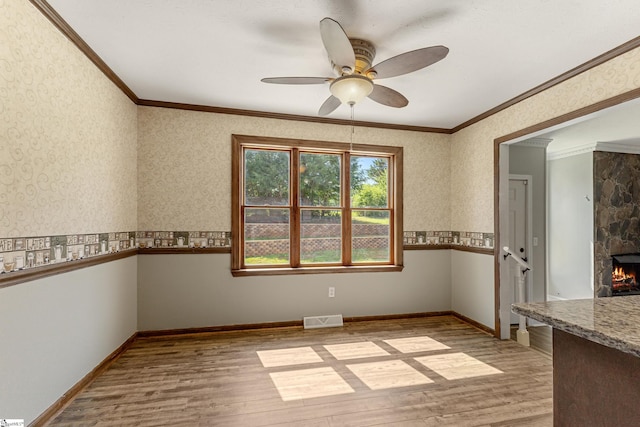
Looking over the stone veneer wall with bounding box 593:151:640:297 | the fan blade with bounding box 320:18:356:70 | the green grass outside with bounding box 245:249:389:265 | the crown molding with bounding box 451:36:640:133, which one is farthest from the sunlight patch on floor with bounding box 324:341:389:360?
the stone veneer wall with bounding box 593:151:640:297

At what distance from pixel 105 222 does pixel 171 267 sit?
1000 millimetres

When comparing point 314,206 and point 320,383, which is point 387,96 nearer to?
point 314,206

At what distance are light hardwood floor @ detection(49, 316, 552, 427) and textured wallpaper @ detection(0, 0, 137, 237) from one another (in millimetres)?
1308

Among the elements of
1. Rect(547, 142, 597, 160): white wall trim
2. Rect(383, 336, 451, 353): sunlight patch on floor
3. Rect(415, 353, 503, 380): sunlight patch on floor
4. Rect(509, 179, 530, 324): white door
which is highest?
Rect(547, 142, 597, 160): white wall trim

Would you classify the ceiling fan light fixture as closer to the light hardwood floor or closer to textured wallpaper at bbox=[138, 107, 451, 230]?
textured wallpaper at bbox=[138, 107, 451, 230]

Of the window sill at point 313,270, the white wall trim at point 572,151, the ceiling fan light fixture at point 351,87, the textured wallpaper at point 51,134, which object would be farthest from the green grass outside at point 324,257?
the white wall trim at point 572,151

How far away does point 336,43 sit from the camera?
1917 millimetres

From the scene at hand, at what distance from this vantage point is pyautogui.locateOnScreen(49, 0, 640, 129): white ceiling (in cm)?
203

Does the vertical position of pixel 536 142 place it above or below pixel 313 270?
above

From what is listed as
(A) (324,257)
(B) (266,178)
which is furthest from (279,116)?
(A) (324,257)

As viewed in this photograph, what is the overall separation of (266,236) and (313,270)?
0.74 m

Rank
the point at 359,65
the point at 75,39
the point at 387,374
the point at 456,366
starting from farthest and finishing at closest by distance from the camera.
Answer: the point at 456,366 → the point at 387,374 → the point at 359,65 → the point at 75,39

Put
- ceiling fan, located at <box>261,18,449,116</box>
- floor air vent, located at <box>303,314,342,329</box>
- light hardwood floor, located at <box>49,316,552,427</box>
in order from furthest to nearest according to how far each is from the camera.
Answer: floor air vent, located at <box>303,314,342,329</box>
light hardwood floor, located at <box>49,316,552,427</box>
ceiling fan, located at <box>261,18,449,116</box>

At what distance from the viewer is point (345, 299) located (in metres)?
4.20
